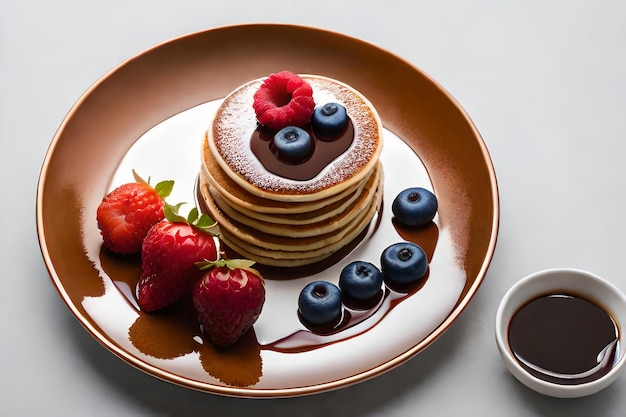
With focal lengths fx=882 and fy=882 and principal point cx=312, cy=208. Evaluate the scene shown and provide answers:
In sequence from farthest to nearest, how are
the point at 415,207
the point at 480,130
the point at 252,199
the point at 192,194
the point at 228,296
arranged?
the point at 480,130, the point at 192,194, the point at 415,207, the point at 252,199, the point at 228,296

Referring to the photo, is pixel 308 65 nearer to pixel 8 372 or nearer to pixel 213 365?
pixel 213 365

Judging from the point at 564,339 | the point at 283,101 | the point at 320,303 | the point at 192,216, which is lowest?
the point at 564,339

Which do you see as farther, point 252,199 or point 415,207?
point 415,207

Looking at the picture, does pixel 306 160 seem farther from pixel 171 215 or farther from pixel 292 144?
pixel 171 215

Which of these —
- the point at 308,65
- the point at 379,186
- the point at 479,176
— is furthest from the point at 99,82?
the point at 479,176

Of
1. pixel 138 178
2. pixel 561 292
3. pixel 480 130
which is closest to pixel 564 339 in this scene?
pixel 561 292

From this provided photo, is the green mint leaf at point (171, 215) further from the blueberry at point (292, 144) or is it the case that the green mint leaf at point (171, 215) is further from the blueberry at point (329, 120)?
the blueberry at point (329, 120)

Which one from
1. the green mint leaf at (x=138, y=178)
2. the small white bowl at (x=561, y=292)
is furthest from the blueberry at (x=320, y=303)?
the green mint leaf at (x=138, y=178)
